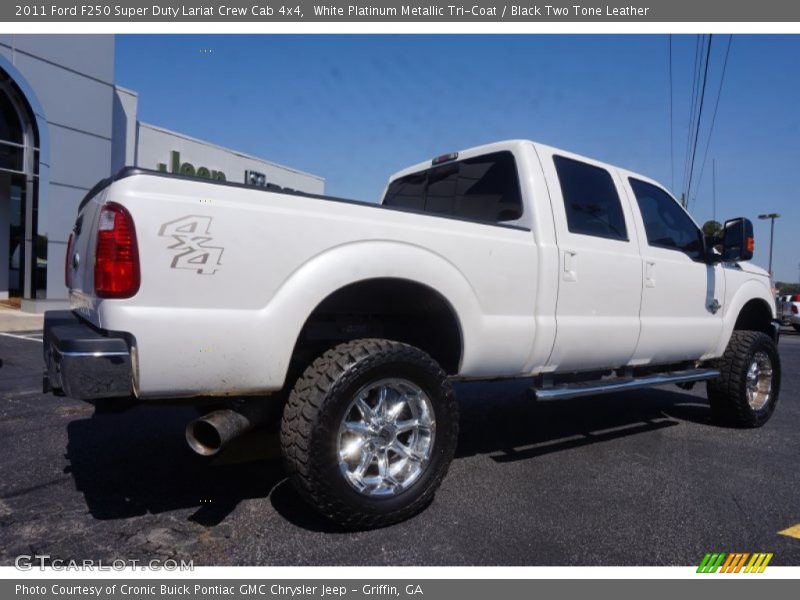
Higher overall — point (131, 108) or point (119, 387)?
point (131, 108)

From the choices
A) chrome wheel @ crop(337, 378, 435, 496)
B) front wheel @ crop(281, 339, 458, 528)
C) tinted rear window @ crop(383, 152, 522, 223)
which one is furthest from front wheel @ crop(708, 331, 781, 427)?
chrome wheel @ crop(337, 378, 435, 496)

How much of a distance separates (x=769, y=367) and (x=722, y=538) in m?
3.30

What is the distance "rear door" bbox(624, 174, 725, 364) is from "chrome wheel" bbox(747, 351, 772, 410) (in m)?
0.67

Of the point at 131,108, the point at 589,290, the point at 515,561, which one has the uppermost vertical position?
the point at 131,108

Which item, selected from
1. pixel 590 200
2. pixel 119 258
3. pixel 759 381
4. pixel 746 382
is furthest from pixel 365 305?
pixel 759 381

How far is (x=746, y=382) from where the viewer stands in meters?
5.40

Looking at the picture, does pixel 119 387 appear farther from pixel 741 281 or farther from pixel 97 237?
pixel 741 281

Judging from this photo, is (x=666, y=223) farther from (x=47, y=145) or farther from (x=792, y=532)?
(x=47, y=145)

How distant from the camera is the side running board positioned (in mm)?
3855

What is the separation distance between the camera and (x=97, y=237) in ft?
8.36

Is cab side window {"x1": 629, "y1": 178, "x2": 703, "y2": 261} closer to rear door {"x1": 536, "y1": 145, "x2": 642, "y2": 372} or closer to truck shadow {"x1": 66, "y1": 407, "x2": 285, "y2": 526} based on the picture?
rear door {"x1": 536, "y1": 145, "x2": 642, "y2": 372}

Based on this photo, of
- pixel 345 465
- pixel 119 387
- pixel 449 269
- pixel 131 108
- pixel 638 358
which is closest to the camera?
pixel 119 387

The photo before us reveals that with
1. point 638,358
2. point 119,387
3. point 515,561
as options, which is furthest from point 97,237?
point 638,358

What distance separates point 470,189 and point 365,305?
1501 millimetres
